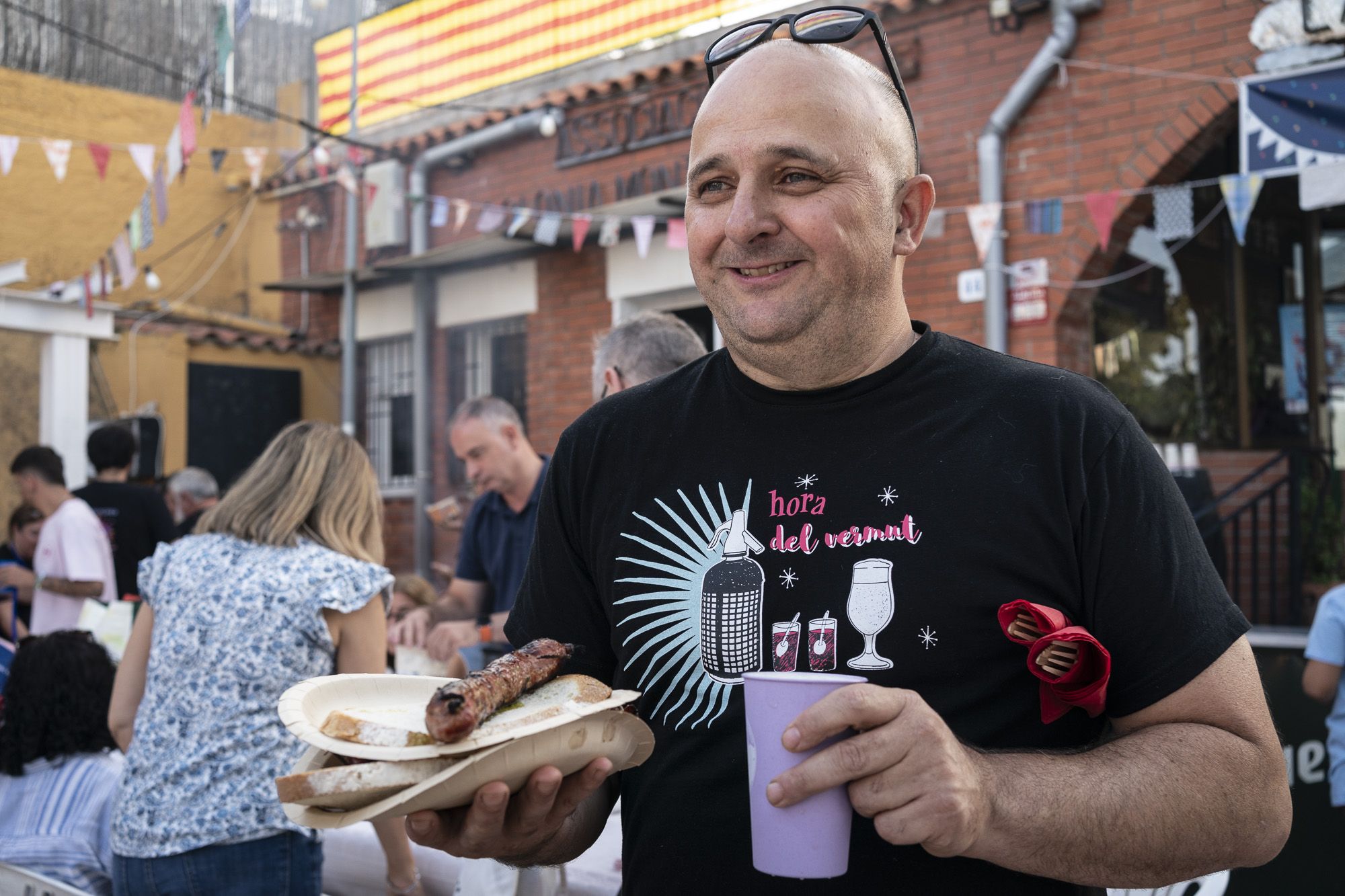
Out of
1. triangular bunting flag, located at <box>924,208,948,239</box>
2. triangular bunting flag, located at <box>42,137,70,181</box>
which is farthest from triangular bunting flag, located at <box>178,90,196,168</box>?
triangular bunting flag, located at <box>924,208,948,239</box>

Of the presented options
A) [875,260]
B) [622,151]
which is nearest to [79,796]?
[875,260]

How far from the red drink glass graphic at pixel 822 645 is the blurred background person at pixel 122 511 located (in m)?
5.98

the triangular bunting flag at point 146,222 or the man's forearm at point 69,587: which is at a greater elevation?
the triangular bunting flag at point 146,222

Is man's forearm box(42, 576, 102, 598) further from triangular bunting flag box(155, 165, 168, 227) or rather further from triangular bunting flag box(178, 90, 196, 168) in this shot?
triangular bunting flag box(155, 165, 168, 227)

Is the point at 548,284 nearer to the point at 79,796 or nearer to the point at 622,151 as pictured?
the point at 622,151

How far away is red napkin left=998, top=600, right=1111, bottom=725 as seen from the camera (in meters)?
1.24

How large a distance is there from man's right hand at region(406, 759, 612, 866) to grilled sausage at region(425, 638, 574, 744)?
8cm

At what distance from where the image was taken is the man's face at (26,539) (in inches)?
264

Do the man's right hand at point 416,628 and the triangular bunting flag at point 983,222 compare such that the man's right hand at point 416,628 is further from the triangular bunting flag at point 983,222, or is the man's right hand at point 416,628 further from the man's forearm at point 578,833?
the triangular bunting flag at point 983,222

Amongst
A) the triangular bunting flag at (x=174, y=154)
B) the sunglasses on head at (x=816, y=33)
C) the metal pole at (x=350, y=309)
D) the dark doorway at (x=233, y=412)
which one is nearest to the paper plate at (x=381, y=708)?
the sunglasses on head at (x=816, y=33)

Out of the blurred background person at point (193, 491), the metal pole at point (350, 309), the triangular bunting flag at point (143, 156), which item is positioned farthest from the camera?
the metal pole at point (350, 309)

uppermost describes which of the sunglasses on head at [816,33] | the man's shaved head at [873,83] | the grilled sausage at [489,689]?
the sunglasses on head at [816,33]

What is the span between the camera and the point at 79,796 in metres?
3.50

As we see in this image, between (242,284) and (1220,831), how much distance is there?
541 inches
